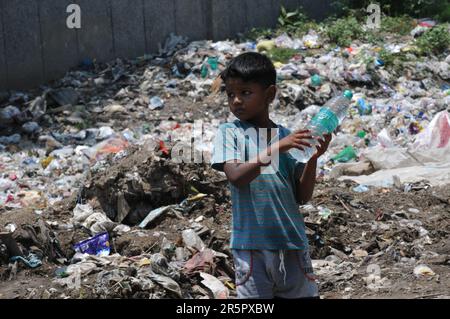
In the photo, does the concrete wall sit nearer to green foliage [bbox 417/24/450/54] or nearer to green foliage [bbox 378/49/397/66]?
green foliage [bbox 378/49/397/66]

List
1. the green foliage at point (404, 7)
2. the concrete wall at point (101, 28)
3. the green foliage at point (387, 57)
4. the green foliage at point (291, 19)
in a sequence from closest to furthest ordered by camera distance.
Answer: the concrete wall at point (101, 28) < the green foliage at point (387, 57) < the green foliage at point (291, 19) < the green foliage at point (404, 7)

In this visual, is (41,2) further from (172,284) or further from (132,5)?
(172,284)

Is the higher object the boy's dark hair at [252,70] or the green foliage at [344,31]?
the boy's dark hair at [252,70]

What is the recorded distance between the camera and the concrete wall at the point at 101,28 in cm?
944

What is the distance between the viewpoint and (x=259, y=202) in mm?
3074

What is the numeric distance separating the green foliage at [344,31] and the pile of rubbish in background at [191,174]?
0.14 metres

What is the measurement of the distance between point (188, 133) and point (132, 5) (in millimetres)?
2719

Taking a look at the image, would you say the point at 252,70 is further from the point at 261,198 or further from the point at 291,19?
the point at 291,19

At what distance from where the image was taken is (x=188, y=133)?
→ 27.5ft

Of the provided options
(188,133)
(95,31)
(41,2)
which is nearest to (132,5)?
(95,31)

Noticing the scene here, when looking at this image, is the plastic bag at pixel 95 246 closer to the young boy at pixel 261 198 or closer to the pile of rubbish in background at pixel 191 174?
the pile of rubbish in background at pixel 191 174

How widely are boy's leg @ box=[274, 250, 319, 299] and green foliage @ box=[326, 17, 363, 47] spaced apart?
8047 mm

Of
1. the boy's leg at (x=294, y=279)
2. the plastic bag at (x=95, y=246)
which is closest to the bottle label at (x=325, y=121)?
the boy's leg at (x=294, y=279)

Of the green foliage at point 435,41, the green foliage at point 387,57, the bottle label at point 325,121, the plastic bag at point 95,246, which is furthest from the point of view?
the green foliage at point 435,41
